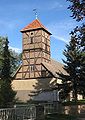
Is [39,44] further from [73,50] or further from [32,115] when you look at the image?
[32,115]

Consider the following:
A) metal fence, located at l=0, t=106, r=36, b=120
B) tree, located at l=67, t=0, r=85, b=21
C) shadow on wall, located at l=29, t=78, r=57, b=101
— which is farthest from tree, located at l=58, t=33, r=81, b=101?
tree, located at l=67, t=0, r=85, b=21

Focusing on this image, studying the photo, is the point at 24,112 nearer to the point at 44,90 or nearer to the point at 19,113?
the point at 19,113

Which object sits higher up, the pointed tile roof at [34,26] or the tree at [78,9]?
the pointed tile roof at [34,26]

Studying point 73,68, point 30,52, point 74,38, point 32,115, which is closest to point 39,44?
point 30,52

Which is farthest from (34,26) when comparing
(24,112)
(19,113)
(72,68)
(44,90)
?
(19,113)

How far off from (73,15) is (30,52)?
33152mm

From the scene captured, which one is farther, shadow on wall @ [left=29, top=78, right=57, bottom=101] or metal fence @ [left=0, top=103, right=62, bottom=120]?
shadow on wall @ [left=29, top=78, right=57, bottom=101]

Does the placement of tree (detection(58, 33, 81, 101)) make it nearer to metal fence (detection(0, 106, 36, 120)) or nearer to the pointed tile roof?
the pointed tile roof

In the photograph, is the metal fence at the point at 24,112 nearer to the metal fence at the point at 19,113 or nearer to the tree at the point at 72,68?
the metal fence at the point at 19,113

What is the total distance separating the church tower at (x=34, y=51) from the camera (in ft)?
160

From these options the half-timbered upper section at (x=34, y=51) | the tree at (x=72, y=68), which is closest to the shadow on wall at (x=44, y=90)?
the half-timbered upper section at (x=34, y=51)

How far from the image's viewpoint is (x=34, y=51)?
49281 mm

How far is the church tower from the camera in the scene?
1914 inches

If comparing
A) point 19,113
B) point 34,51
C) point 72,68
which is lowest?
point 19,113
